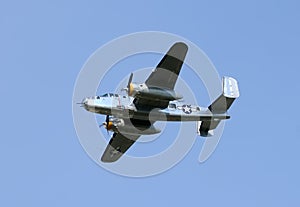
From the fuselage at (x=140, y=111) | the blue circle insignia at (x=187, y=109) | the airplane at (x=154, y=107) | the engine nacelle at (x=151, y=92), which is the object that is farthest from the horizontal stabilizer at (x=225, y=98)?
the engine nacelle at (x=151, y=92)

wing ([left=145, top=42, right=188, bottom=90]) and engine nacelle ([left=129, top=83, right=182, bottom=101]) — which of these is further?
engine nacelle ([left=129, top=83, right=182, bottom=101])

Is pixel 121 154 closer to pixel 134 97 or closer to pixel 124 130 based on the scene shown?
pixel 124 130

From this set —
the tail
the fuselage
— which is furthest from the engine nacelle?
the tail

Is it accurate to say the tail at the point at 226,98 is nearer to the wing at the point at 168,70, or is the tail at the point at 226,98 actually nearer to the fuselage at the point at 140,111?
the fuselage at the point at 140,111

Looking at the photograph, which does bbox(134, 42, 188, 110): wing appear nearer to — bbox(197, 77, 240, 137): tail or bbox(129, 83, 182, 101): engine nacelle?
bbox(129, 83, 182, 101): engine nacelle

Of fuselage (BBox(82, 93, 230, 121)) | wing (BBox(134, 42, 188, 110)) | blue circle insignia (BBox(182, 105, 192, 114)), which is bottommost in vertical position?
fuselage (BBox(82, 93, 230, 121))

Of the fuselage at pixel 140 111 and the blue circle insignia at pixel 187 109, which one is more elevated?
the blue circle insignia at pixel 187 109

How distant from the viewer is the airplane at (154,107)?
3862 centimetres

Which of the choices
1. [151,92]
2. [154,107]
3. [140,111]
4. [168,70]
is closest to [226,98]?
[154,107]

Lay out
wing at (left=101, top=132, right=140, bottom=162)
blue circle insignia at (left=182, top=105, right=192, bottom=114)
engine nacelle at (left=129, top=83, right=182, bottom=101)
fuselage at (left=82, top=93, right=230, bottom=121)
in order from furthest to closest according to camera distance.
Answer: wing at (left=101, top=132, right=140, bottom=162), blue circle insignia at (left=182, top=105, right=192, bottom=114), fuselage at (left=82, top=93, right=230, bottom=121), engine nacelle at (left=129, top=83, right=182, bottom=101)

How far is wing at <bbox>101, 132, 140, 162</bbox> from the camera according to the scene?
47.9 meters

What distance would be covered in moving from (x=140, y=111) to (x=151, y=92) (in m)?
2.91

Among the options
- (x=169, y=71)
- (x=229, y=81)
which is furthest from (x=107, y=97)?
(x=229, y=81)

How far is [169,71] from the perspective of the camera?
1524 inches
